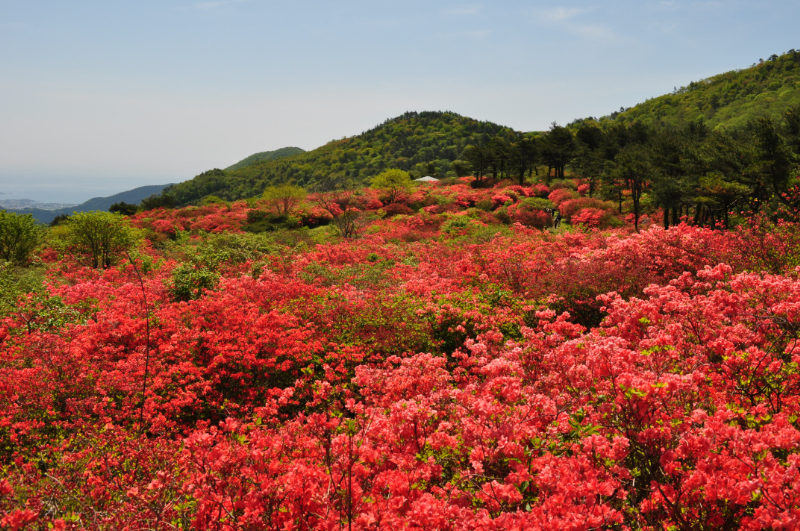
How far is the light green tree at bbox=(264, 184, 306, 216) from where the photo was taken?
118 feet

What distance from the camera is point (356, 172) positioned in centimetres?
10644

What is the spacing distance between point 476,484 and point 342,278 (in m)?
9.73

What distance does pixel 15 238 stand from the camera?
1650 cm

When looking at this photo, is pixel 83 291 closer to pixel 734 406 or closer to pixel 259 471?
pixel 259 471

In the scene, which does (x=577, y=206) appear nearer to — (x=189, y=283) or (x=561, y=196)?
(x=561, y=196)

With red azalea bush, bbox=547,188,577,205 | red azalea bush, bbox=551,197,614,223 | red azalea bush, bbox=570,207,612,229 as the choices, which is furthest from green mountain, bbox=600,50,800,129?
red azalea bush, bbox=570,207,612,229

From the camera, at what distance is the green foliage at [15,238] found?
640 inches

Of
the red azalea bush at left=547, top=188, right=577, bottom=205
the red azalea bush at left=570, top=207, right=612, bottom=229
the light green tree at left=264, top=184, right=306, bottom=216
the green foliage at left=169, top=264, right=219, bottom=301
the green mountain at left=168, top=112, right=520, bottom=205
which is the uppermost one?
the green mountain at left=168, top=112, right=520, bottom=205

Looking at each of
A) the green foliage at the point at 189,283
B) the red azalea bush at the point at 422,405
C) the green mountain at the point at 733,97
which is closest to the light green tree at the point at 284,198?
the green foliage at the point at 189,283

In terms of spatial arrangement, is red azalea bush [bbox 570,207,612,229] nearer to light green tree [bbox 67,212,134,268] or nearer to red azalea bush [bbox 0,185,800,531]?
red azalea bush [bbox 0,185,800,531]

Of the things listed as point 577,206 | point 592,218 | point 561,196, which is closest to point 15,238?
point 592,218

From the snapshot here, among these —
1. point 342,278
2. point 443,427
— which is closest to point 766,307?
point 443,427

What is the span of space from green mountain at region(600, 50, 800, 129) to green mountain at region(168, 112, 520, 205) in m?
37.3

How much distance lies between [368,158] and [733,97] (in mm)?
88374
